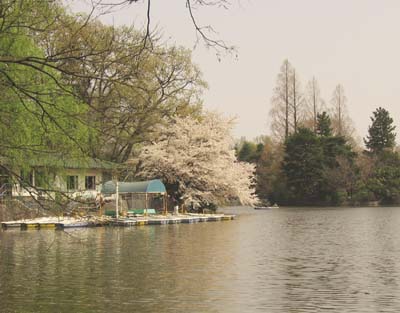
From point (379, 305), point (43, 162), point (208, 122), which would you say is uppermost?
point (208, 122)

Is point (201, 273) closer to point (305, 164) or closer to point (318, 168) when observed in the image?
point (305, 164)

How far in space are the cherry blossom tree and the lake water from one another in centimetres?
1691

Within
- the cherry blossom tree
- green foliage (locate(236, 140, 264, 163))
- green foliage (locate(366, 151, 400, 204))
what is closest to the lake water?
the cherry blossom tree

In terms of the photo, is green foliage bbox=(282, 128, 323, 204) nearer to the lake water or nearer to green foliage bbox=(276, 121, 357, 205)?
green foliage bbox=(276, 121, 357, 205)

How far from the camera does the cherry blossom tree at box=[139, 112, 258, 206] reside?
4647 centimetres

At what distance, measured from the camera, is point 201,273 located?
17.2m

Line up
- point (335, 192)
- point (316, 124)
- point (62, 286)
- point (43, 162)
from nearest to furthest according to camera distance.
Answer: point (43, 162), point (62, 286), point (335, 192), point (316, 124)

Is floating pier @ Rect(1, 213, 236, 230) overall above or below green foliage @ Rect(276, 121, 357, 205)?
below

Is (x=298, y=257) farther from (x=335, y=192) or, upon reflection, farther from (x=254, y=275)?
(x=335, y=192)

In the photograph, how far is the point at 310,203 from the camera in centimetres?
6850

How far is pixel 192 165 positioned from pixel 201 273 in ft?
98.2

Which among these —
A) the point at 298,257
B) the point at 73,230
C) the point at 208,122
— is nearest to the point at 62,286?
the point at 298,257

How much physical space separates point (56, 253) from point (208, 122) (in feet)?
94.2

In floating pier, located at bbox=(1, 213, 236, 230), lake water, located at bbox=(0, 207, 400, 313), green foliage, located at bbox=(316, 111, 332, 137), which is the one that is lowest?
lake water, located at bbox=(0, 207, 400, 313)
